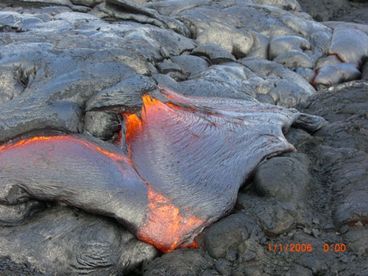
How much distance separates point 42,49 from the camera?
17.5ft

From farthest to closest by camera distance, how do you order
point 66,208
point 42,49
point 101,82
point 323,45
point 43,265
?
point 323,45 < point 42,49 < point 101,82 < point 66,208 < point 43,265

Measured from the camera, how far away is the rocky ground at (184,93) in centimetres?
384

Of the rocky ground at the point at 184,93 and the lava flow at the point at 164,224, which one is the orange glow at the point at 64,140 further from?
the lava flow at the point at 164,224

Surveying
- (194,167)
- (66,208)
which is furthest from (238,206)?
(66,208)

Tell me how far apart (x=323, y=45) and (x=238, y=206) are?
501 centimetres

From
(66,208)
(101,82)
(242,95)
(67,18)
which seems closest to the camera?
(66,208)

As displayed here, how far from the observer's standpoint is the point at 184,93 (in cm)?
567

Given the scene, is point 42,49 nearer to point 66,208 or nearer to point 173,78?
point 173,78
